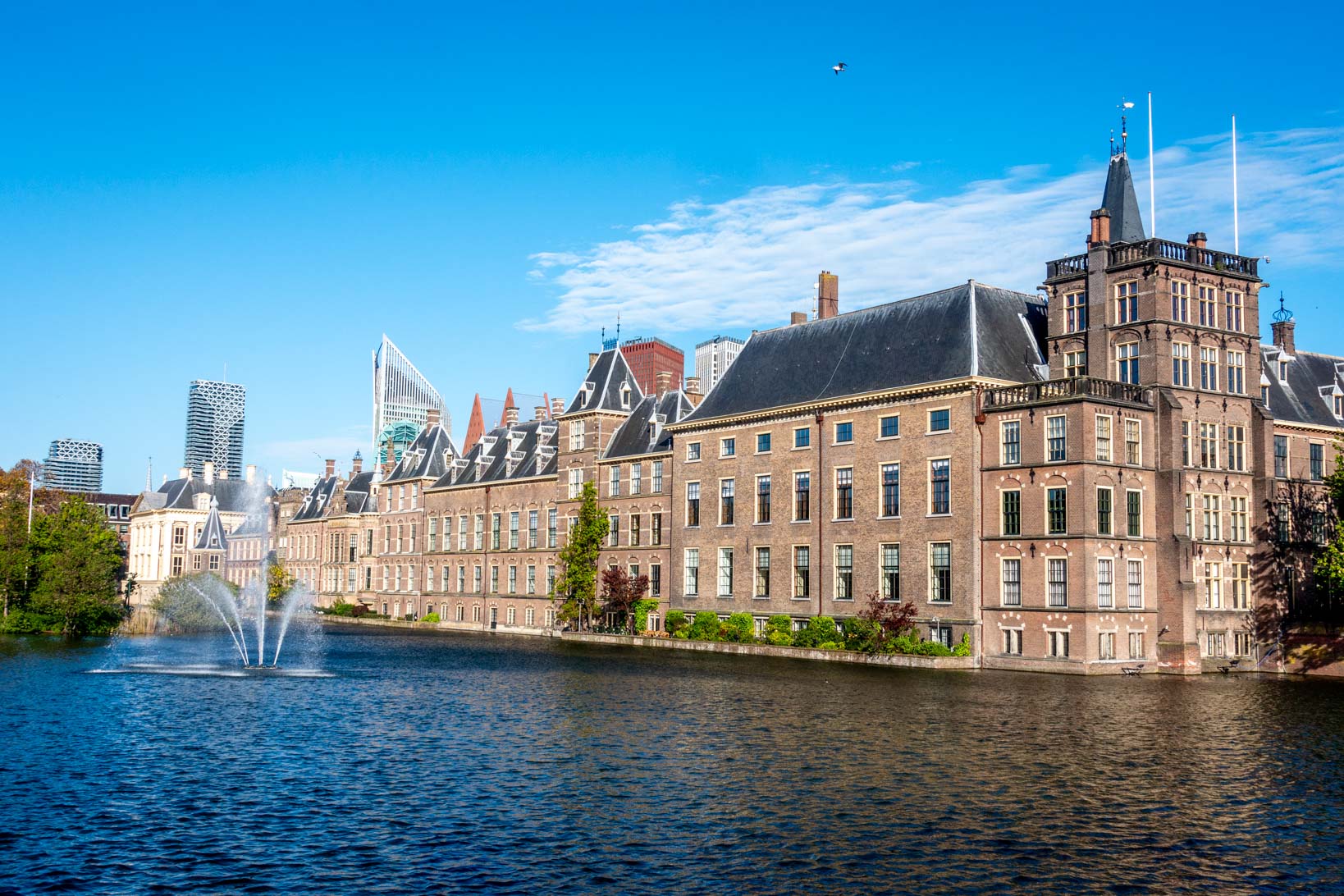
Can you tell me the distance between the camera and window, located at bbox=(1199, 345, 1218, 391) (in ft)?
185

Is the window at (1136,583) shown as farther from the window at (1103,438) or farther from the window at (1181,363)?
the window at (1181,363)

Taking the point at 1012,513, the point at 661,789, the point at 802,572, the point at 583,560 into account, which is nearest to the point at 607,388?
the point at 583,560

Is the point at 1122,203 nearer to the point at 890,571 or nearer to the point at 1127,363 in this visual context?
the point at 1127,363

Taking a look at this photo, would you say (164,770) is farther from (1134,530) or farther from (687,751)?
(1134,530)

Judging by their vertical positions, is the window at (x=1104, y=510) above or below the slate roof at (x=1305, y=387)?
below

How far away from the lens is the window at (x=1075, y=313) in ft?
190

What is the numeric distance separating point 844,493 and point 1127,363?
1496 cm

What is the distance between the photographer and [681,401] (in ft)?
263

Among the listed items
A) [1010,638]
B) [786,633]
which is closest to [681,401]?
[786,633]

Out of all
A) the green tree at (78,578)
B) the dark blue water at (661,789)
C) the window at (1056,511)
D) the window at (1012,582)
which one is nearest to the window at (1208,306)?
the window at (1056,511)

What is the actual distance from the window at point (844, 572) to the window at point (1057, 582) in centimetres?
1141

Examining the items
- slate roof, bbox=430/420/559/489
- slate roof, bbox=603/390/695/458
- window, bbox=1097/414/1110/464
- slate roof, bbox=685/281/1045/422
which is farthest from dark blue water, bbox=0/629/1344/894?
slate roof, bbox=430/420/559/489

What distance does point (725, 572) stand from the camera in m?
71.1

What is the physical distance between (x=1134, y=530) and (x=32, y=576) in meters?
67.9
